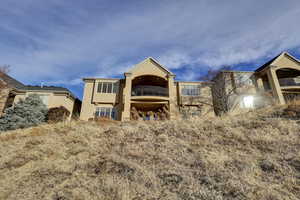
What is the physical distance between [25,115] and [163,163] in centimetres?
1862

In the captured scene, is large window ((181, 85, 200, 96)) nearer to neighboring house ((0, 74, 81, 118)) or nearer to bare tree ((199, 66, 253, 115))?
bare tree ((199, 66, 253, 115))

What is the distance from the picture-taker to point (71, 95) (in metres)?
22.7

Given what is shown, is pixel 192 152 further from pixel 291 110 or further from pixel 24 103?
pixel 24 103

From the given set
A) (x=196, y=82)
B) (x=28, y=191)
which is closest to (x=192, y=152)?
(x=28, y=191)

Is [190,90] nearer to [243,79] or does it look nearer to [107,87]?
[243,79]

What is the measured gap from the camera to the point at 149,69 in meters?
21.4

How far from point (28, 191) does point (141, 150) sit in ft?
11.3

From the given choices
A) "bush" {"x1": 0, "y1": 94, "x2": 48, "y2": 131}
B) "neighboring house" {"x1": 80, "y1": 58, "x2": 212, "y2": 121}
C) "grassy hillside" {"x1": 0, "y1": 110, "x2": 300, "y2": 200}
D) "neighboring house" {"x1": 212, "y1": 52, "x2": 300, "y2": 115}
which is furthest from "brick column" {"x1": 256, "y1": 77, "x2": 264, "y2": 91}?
"bush" {"x1": 0, "y1": 94, "x2": 48, "y2": 131}

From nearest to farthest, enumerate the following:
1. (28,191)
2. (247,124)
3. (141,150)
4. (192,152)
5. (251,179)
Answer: (251,179) → (28,191) → (192,152) → (141,150) → (247,124)

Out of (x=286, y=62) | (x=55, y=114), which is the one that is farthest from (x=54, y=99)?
(x=286, y=62)

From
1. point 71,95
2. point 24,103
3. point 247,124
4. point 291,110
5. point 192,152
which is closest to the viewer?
point 192,152

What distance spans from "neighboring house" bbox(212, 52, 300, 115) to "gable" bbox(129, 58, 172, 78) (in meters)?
7.62

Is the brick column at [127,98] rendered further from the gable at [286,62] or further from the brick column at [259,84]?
the gable at [286,62]

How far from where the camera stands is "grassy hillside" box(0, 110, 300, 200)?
402cm
